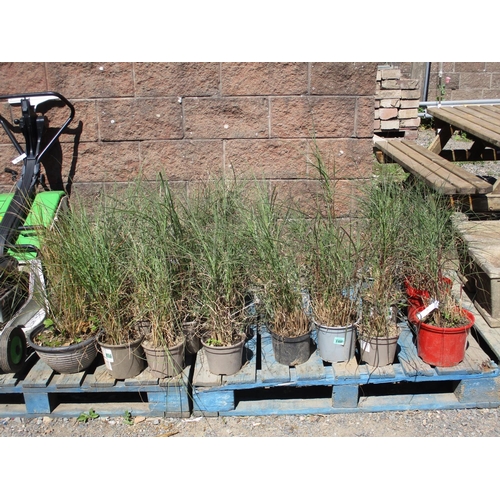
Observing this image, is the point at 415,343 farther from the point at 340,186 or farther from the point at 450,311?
the point at 340,186

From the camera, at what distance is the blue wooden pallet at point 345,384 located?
2.73 m

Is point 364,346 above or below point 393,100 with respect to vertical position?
below

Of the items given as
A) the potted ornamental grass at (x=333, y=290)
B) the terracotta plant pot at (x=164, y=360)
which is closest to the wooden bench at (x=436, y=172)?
the potted ornamental grass at (x=333, y=290)

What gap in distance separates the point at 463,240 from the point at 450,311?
2.05ft

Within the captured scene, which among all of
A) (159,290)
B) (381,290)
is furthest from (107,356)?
(381,290)

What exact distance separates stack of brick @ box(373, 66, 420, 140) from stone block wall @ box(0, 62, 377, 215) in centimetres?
397

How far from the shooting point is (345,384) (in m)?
2.74

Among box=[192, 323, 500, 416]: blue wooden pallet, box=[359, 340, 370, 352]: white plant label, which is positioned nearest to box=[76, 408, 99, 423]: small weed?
box=[192, 323, 500, 416]: blue wooden pallet

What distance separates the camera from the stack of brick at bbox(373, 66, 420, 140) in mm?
7656

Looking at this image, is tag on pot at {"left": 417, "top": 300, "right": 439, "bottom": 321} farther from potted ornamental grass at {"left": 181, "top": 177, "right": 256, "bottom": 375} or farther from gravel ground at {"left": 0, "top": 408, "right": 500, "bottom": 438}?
potted ornamental grass at {"left": 181, "top": 177, "right": 256, "bottom": 375}

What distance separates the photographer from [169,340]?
2.75m

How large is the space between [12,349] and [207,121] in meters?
2.16

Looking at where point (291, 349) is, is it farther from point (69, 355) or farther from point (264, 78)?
point (264, 78)

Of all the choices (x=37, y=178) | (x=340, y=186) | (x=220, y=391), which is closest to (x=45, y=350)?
(x=220, y=391)
